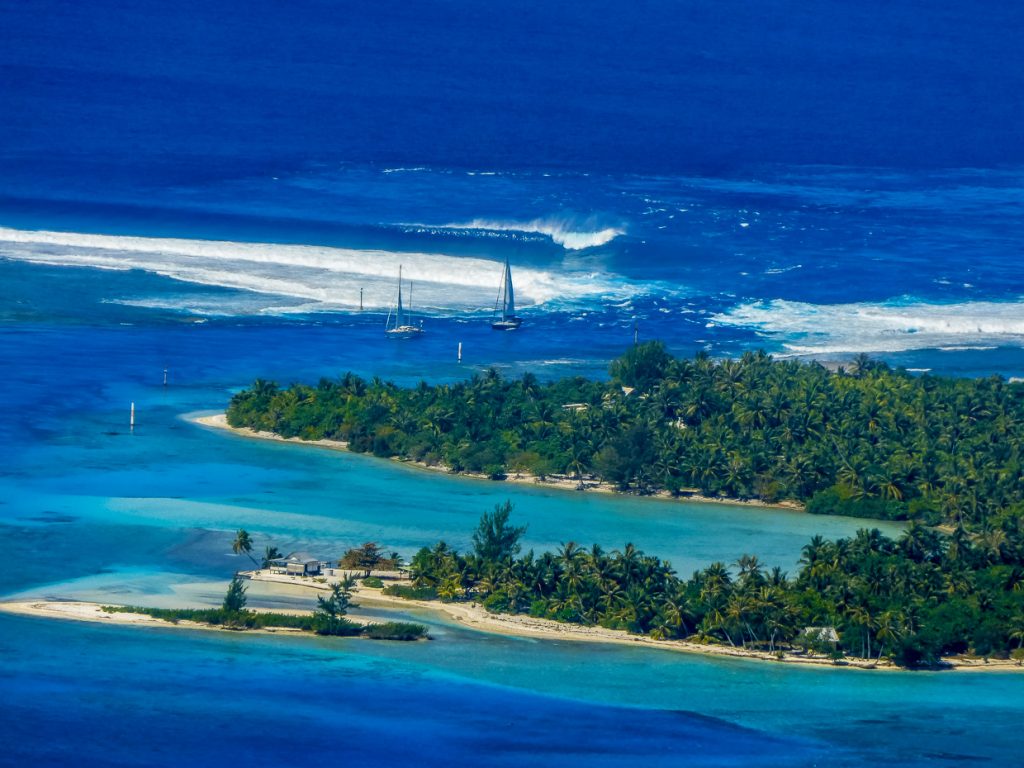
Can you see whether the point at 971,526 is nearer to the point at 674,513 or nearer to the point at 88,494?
the point at 674,513

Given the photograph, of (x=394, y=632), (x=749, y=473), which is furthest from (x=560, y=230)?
(x=394, y=632)

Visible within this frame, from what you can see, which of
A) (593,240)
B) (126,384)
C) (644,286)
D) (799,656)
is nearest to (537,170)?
(593,240)

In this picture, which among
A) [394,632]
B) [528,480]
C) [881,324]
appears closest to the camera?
[394,632]

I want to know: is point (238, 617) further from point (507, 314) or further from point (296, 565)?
point (507, 314)

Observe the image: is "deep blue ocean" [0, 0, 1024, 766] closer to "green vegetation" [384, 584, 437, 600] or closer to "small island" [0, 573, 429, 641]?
"small island" [0, 573, 429, 641]

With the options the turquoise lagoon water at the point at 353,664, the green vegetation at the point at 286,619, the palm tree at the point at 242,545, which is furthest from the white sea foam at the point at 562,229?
the green vegetation at the point at 286,619

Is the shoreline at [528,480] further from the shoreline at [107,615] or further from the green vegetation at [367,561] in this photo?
the shoreline at [107,615]

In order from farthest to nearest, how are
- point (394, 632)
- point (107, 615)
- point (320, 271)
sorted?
1. point (320, 271)
2. point (107, 615)
3. point (394, 632)

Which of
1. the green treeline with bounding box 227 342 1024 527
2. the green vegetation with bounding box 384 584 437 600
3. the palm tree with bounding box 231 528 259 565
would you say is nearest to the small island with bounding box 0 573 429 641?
the green vegetation with bounding box 384 584 437 600
